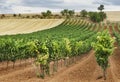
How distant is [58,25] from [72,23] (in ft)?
48.6

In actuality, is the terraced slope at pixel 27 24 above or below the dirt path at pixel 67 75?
below

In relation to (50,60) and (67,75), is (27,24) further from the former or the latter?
(67,75)

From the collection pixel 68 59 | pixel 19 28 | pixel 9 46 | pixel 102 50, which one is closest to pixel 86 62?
pixel 68 59

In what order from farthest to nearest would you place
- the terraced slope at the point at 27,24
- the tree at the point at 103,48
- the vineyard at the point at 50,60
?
the terraced slope at the point at 27,24, the vineyard at the point at 50,60, the tree at the point at 103,48

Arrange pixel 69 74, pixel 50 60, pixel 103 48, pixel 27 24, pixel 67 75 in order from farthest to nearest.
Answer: pixel 27 24 → pixel 50 60 → pixel 69 74 → pixel 67 75 → pixel 103 48

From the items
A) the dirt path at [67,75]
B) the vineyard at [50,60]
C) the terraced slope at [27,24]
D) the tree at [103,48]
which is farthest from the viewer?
the terraced slope at [27,24]

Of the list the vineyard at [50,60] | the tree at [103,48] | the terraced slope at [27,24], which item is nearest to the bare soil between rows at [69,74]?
the vineyard at [50,60]

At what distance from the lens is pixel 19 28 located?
157500 millimetres

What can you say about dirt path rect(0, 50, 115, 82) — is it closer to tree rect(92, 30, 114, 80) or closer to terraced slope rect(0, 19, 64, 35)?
tree rect(92, 30, 114, 80)

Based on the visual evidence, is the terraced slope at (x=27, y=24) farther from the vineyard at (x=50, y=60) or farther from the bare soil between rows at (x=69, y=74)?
the bare soil between rows at (x=69, y=74)

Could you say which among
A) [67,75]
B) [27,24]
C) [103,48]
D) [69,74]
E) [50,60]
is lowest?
[27,24]

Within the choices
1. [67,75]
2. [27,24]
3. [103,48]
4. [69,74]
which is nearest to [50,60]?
[69,74]

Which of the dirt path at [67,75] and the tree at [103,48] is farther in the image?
the tree at [103,48]

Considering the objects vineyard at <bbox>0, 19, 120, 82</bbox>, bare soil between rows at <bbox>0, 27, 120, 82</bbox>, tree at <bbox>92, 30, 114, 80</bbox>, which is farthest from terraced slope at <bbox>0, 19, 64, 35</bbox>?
tree at <bbox>92, 30, 114, 80</bbox>
